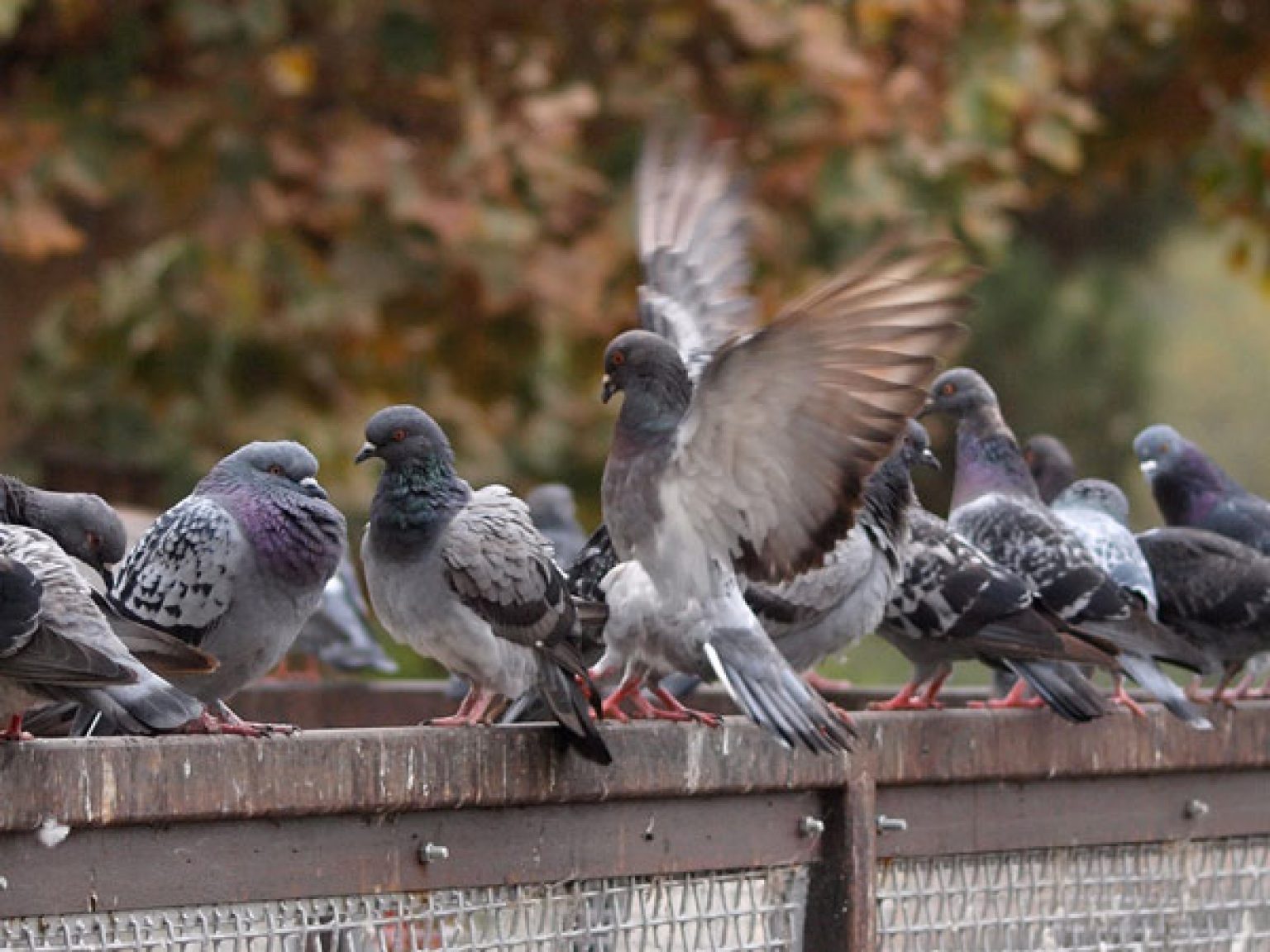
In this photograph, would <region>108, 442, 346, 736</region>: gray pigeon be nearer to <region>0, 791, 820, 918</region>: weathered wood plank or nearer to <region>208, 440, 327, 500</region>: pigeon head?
<region>208, 440, 327, 500</region>: pigeon head

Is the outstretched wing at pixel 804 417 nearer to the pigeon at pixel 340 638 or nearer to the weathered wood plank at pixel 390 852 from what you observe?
the weathered wood plank at pixel 390 852

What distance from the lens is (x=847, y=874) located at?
3816 mm

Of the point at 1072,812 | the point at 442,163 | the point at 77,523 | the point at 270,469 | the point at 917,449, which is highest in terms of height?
the point at 442,163

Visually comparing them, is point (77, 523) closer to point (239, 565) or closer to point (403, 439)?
point (239, 565)

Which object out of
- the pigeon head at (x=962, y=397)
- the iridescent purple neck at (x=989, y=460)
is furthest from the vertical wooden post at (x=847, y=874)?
the pigeon head at (x=962, y=397)

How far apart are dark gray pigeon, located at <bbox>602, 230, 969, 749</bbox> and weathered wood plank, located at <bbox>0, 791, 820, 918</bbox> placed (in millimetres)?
197

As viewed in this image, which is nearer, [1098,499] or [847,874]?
[847,874]

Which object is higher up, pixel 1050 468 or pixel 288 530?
pixel 1050 468

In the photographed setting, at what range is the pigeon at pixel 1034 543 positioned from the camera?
5.61 metres

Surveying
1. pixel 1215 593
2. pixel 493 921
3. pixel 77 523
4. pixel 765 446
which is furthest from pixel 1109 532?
pixel 493 921

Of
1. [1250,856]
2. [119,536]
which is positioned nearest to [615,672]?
[119,536]

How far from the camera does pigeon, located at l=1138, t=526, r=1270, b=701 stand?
6.01 meters

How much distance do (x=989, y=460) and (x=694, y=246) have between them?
3.50 feet

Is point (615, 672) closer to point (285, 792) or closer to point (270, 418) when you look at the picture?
point (285, 792)
